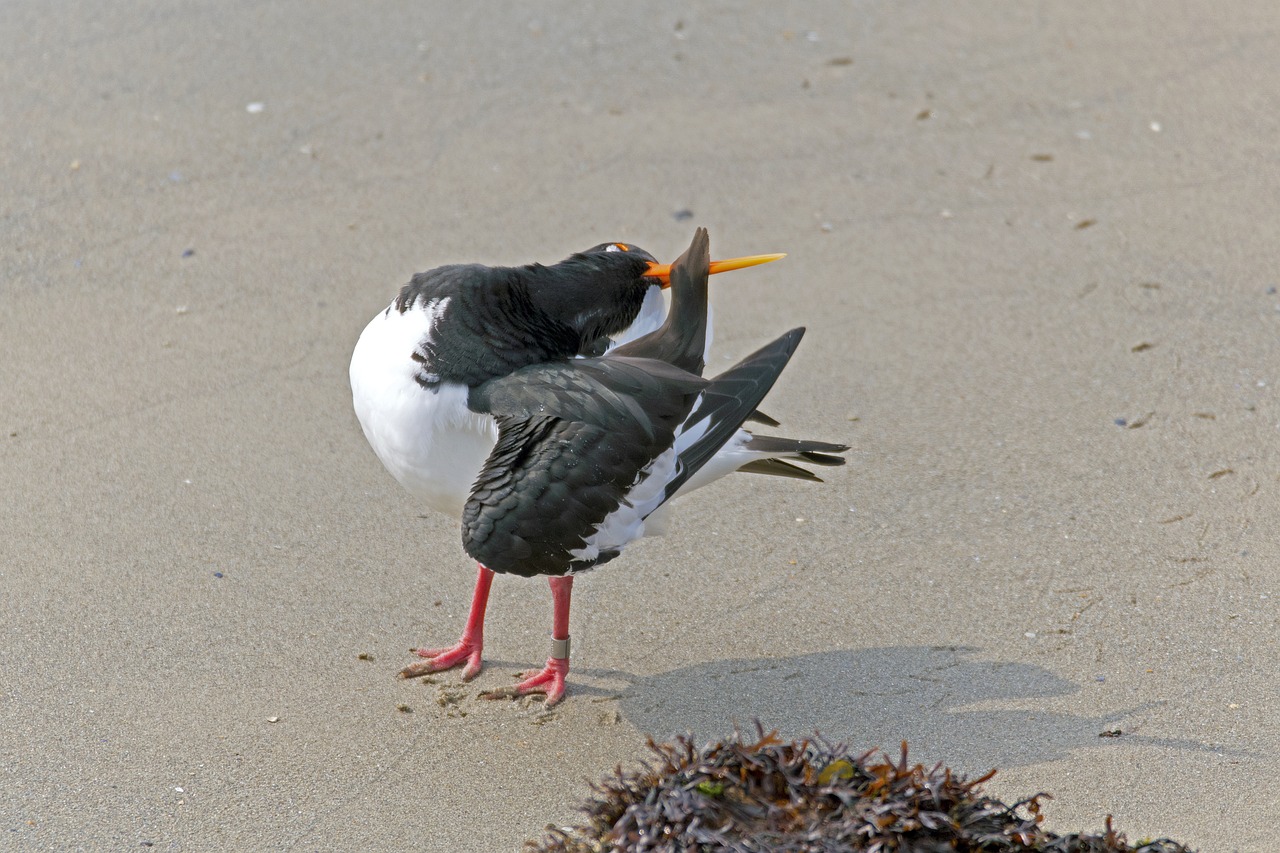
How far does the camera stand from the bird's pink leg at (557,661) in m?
3.79

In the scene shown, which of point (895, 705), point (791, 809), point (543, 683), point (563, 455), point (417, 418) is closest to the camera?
point (791, 809)

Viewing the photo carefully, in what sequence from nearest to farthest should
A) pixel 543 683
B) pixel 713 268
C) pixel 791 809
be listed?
pixel 791 809 < pixel 543 683 < pixel 713 268

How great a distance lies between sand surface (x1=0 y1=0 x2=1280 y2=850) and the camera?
354cm

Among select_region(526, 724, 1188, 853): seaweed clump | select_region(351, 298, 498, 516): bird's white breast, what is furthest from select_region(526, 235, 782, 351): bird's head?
select_region(526, 724, 1188, 853): seaweed clump

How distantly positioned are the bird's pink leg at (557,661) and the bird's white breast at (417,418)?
0.39 m

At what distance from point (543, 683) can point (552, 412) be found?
0.86 meters

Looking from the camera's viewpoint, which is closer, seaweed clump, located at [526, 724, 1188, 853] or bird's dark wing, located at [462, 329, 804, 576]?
seaweed clump, located at [526, 724, 1188, 853]

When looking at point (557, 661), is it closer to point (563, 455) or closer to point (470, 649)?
point (470, 649)

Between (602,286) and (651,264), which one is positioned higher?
(651,264)

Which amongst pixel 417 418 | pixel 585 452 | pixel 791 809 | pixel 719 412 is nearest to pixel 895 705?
pixel 719 412

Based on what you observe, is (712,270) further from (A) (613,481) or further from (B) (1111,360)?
(B) (1111,360)

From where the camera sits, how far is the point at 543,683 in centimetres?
383

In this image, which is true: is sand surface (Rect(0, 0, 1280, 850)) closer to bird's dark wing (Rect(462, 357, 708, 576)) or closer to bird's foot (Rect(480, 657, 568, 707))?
bird's foot (Rect(480, 657, 568, 707))

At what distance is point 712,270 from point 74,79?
4113 millimetres
